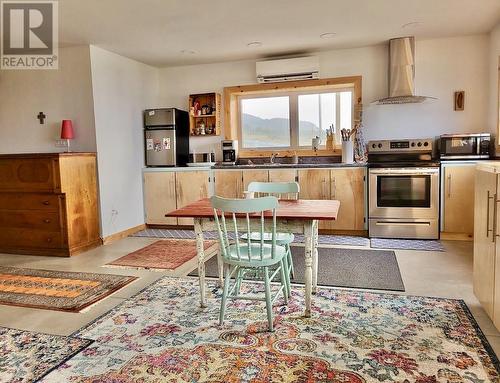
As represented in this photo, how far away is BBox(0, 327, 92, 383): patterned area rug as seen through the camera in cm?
198

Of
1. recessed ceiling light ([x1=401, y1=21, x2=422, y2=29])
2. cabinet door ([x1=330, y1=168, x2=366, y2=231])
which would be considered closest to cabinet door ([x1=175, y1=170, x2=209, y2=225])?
→ cabinet door ([x1=330, y1=168, x2=366, y2=231])

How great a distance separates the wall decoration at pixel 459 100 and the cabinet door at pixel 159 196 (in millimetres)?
3924

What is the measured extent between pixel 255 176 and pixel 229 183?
0.39 m

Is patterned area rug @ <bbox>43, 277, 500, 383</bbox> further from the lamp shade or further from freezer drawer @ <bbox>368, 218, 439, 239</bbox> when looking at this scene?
the lamp shade

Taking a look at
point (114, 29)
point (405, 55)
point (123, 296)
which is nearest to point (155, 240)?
point (123, 296)

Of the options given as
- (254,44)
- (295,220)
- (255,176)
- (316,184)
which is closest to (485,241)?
(295,220)

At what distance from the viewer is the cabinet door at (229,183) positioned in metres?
5.24

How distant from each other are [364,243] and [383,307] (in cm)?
186

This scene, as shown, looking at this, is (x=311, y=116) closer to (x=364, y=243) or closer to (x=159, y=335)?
(x=364, y=243)

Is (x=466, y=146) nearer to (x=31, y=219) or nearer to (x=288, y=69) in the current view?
(x=288, y=69)

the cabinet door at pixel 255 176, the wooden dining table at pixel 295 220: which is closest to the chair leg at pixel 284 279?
the wooden dining table at pixel 295 220

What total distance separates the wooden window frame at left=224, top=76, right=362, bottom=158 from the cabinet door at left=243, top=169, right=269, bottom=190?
0.63 metres

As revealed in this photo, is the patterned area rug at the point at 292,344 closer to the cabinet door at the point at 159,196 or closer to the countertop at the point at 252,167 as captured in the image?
the countertop at the point at 252,167

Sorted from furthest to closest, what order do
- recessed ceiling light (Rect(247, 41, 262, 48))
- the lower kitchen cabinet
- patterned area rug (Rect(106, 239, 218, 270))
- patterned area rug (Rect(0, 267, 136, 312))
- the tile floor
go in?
recessed ceiling light (Rect(247, 41, 262, 48)) < patterned area rug (Rect(106, 239, 218, 270)) < patterned area rug (Rect(0, 267, 136, 312)) < the tile floor < the lower kitchen cabinet
